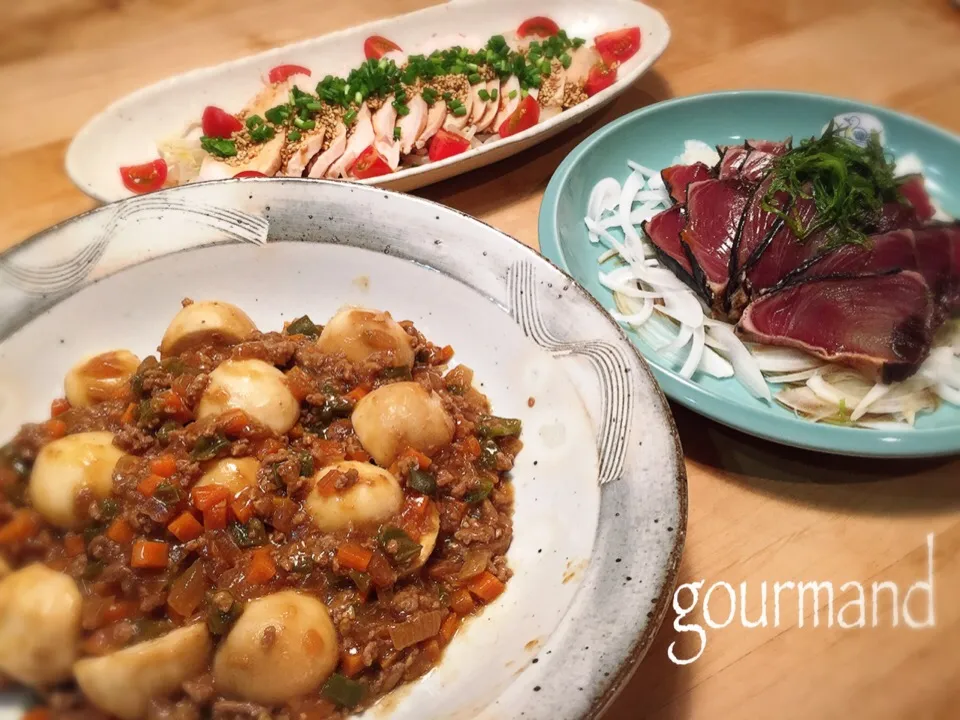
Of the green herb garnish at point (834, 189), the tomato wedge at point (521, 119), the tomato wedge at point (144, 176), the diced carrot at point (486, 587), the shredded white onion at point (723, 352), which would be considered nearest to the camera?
the diced carrot at point (486, 587)

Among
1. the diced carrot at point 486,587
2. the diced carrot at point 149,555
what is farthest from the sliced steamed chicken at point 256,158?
the diced carrot at point 486,587

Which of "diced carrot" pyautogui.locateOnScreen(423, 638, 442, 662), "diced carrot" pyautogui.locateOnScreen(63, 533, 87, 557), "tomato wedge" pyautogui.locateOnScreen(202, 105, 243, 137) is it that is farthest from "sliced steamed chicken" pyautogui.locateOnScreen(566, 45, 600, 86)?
"diced carrot" pyautogui.locateOnScreen(63, 533, 87, 557)

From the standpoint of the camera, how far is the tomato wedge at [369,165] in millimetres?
3129

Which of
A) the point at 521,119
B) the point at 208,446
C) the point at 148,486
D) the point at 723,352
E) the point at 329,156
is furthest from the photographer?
the point at 521,119

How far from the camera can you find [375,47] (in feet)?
12.4

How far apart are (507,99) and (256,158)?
4.55ft

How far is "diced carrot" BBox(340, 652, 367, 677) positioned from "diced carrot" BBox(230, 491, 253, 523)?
45 centimetres

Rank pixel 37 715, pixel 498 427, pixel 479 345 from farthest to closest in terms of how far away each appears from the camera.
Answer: pixel 479 345 → pixel 498 427 → pixel 37 715

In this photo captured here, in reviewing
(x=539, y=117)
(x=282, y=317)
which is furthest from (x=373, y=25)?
(x=282, y=317)

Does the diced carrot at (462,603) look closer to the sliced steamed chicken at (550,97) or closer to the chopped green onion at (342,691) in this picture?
the chopped green onion at (342,691)

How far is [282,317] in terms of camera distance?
2.43 metres

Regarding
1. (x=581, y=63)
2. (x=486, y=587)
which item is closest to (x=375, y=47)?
(x=581, y=63)

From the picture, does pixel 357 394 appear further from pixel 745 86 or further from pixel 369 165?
pixel 745 86

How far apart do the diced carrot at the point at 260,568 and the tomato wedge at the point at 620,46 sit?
3.45m
